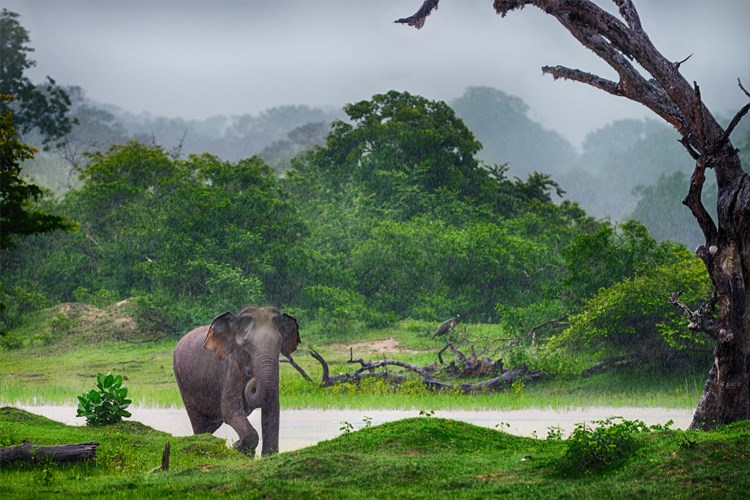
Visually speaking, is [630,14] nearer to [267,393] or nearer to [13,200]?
[267,393]

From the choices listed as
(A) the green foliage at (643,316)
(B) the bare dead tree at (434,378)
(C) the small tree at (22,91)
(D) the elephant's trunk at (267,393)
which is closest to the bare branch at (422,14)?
(D) the elephant's trunk at (267,393)

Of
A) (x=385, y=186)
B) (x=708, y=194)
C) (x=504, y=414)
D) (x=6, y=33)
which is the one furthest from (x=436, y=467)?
(x=708, y=194)

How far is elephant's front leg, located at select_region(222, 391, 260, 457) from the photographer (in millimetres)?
11750

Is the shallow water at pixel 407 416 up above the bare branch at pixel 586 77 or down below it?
below

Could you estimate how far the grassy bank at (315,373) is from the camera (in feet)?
61.1

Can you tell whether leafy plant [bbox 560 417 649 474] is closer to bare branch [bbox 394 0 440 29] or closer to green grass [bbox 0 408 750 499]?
green grass [bbox 0 408 750 499]

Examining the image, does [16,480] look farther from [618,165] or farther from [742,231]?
[618,165]

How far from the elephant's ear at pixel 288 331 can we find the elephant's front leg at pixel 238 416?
2.62 ft

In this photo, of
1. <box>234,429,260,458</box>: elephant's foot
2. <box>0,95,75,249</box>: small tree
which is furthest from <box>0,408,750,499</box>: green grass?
<box>0,95,75,249</box>: small tree

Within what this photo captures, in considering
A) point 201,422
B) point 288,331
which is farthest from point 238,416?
point 201,422

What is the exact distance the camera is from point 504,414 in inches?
684

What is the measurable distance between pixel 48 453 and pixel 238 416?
8.79ft

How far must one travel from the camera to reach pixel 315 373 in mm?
22438

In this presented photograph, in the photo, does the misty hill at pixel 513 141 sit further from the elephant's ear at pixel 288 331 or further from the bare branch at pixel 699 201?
the bare branch at pixel 699 201
